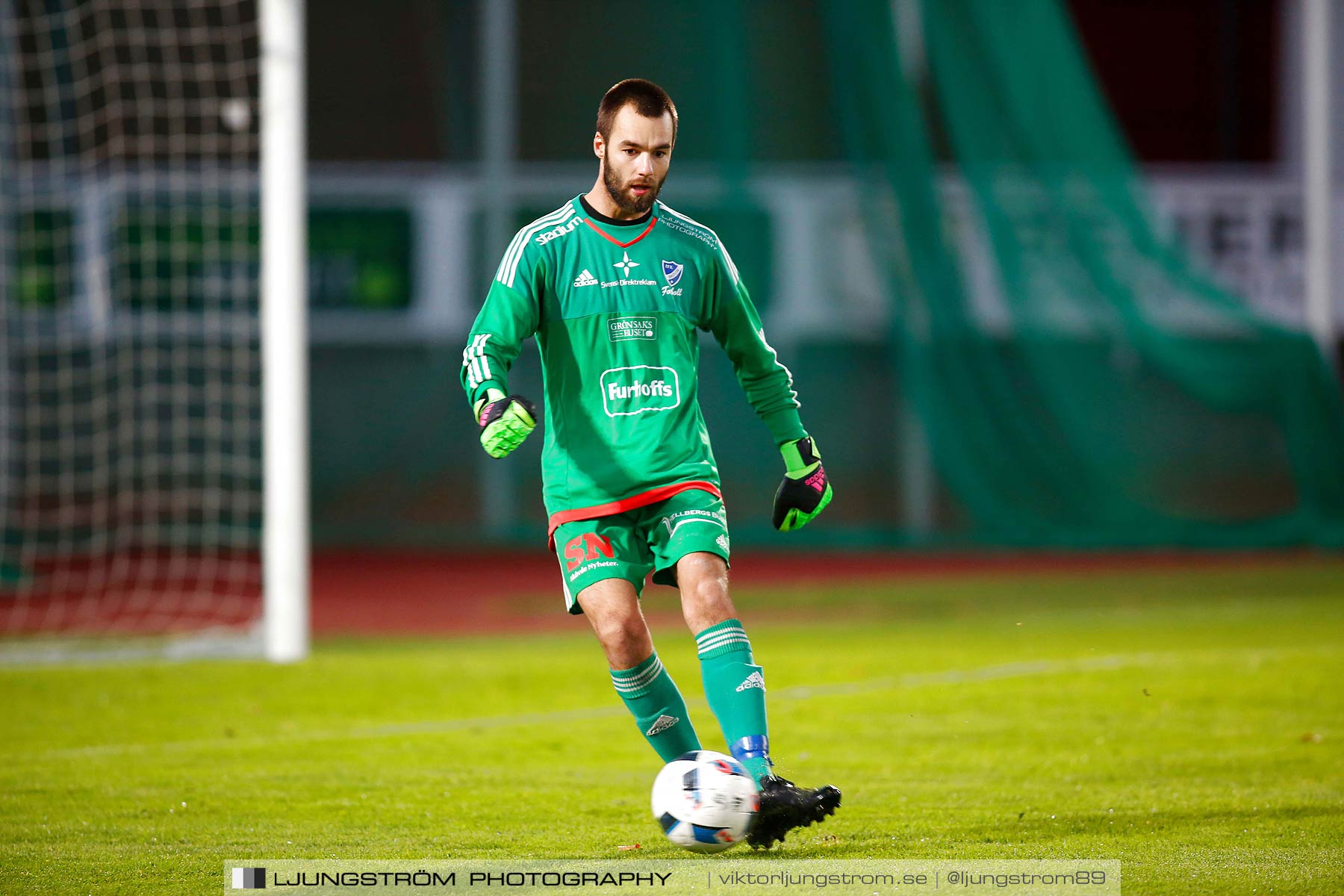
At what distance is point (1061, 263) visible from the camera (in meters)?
11.8

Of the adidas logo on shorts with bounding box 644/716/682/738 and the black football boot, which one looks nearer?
the black football boot

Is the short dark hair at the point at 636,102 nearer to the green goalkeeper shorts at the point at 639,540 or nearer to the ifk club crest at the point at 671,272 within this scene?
the ifk club crest at the point at 671,272

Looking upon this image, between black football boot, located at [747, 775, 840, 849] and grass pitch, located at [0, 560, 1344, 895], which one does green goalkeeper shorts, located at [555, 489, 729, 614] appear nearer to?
black football boot, located at [747, 775, 840, 849]

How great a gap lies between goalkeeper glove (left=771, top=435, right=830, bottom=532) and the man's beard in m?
0.77

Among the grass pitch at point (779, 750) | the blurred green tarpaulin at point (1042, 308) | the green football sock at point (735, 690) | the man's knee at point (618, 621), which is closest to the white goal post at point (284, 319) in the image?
the grass pitch at point (779, 750)

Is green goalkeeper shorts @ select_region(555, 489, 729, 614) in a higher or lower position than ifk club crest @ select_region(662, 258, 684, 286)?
lower

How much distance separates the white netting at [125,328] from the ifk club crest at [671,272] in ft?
21.8

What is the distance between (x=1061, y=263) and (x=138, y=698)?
7.45m

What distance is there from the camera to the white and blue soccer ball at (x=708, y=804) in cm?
370

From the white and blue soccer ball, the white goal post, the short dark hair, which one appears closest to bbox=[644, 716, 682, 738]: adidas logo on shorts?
the white and blue soccer ball

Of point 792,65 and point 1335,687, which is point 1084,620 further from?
point 792,65

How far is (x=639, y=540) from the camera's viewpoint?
13.8ft

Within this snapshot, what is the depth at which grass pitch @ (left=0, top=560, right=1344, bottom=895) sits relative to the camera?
13.8 ft

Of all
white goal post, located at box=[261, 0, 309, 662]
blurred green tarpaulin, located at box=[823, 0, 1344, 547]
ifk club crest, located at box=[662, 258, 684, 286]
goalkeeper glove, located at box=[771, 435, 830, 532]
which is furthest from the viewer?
blurred green tarpaulin, located at box=[823, 0, 1344, 547]
